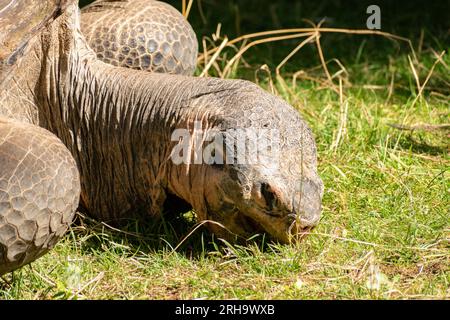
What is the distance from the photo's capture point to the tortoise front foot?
3100 mm

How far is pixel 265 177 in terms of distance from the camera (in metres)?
3.29

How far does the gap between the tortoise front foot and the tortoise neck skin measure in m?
0.35

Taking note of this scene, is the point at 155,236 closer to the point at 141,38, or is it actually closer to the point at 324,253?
the point at 324,253

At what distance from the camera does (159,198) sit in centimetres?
371

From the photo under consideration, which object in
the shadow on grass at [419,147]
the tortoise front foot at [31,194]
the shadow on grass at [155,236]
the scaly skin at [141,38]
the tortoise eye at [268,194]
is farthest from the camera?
the shadow on grass at [419,147]

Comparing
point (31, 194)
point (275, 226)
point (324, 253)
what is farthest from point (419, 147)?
point (31, 194)

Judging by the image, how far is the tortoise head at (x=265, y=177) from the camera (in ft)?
10.8

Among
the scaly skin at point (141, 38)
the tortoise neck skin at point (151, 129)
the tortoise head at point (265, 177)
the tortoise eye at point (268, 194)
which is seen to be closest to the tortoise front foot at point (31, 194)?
the tortoise neck skin at point (151, 129)

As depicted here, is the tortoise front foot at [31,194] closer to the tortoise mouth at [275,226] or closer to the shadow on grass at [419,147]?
the tortoise mouth at [275,226]

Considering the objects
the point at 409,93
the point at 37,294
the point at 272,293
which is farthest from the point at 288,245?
the point at 409,93

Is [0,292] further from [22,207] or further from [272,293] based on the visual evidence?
[272,293]

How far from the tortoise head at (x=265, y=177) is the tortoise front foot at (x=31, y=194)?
493 millimetres

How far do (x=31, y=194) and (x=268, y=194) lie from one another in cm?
76
